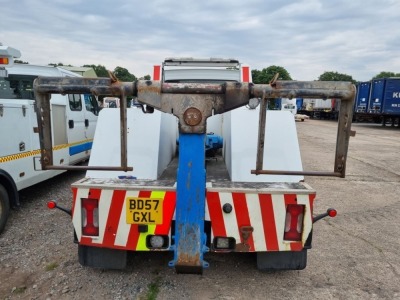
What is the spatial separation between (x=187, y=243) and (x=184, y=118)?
3.02 feet

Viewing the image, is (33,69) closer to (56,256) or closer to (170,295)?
(56,256)

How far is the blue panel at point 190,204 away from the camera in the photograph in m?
2.42

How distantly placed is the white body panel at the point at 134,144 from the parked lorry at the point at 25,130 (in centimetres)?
123

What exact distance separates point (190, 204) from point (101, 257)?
3.87 feet

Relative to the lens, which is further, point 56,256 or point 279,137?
point 56,256

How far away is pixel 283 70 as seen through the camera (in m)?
65.3

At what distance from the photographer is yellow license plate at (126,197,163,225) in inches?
106

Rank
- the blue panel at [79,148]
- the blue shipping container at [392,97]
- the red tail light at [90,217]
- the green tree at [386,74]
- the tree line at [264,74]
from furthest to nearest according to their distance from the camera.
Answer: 1. the green tree at [386,74]
2. the tree line at [264,74]
3. the blue shipping container at [392,97]
4. the blue panel at [79,148]
5. the red tail light at [90,217]

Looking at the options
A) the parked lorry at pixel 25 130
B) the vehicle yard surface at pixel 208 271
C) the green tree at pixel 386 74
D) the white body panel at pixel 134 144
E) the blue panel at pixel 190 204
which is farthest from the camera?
the green tree at pixel 386 74

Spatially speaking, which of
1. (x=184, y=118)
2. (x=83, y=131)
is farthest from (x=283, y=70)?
(x=184, y=118)

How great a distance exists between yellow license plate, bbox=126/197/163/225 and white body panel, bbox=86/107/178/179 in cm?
54

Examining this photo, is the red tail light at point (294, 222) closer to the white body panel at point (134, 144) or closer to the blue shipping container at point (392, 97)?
the white body panel at point (134, 144)

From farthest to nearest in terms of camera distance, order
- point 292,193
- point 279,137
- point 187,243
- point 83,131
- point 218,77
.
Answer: point 83,131, point 218,77, point 279,137, point 292,193, point 187,243

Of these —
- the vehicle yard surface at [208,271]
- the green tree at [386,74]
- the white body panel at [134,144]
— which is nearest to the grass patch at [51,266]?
the vehicle yard surface at [208,271]
